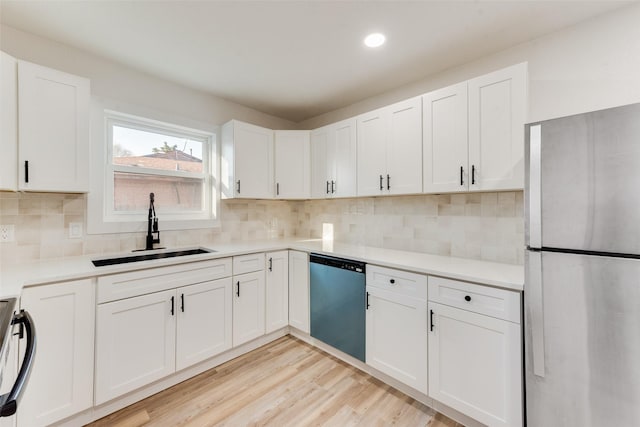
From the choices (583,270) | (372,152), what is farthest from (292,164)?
(583,270)

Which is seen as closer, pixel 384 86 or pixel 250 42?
pixel 250 42

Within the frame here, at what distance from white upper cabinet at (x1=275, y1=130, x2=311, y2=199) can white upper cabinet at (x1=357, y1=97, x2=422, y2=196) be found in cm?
73

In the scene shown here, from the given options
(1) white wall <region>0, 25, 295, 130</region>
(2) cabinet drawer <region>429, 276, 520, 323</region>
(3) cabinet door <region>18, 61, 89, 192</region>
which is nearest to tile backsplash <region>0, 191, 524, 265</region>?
(3) cabinet door <region>18, 61, 89, 192</region>

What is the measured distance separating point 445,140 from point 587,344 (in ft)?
4.59

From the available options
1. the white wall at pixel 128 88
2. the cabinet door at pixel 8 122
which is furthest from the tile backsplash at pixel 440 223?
the cabinet door at pixel 8 122

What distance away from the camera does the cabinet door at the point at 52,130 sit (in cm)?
163

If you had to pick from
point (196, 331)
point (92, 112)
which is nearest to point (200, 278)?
point (196, 331)

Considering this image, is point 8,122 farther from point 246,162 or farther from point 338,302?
point 338,302

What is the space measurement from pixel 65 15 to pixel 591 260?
317 cm

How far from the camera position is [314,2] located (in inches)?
61.6

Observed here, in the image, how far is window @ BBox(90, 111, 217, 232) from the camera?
7.52 feet

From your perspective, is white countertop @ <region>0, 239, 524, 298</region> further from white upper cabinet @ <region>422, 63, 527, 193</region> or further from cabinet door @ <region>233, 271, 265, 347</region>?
white upper cabinet @ <region>422, 63, 527, 193</region>

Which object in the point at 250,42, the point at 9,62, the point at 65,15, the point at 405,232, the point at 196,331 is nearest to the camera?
the point at 9,62

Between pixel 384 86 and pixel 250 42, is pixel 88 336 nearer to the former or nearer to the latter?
pixel 250 42
